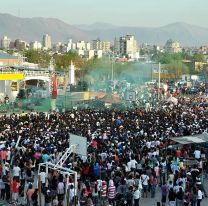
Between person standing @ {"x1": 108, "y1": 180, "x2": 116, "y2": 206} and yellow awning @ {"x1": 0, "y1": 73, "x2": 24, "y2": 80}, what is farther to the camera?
yellow awning @ {"x1": 0, "y1": 73, "x2": 24, "y2": 80}

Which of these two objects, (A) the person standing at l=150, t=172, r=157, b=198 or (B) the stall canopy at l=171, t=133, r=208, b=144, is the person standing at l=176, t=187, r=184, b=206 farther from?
(B) the stall canopy at l=171, t=133, r=208, b=144

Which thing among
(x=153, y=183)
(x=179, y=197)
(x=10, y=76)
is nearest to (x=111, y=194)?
(x=179, y=197)

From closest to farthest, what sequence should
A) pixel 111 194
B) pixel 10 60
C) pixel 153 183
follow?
pixel 111 194 < pixel 153 183 < pixel 10 60

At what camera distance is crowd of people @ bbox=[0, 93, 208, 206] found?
15312 mm

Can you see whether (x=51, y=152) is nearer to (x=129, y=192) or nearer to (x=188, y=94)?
(x=129, y=192)

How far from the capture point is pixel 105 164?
1803 cm

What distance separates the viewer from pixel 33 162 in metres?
19.0

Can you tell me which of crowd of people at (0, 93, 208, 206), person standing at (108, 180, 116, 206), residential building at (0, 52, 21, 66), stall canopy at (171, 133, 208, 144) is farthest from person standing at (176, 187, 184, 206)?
residential building at (0, 52, 21, 66)

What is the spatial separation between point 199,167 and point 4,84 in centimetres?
3662

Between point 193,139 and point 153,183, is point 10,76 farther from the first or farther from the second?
point 153,183

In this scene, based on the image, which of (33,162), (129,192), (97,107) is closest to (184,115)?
(97,107)

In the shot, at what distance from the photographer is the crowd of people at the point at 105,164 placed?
50.2 feet

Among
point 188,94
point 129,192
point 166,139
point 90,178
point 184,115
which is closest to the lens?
point 129,192

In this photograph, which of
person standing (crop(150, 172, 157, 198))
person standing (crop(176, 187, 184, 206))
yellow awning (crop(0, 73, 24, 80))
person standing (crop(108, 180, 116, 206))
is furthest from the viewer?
yellow awning (crop(0, 73, 24, 80))
